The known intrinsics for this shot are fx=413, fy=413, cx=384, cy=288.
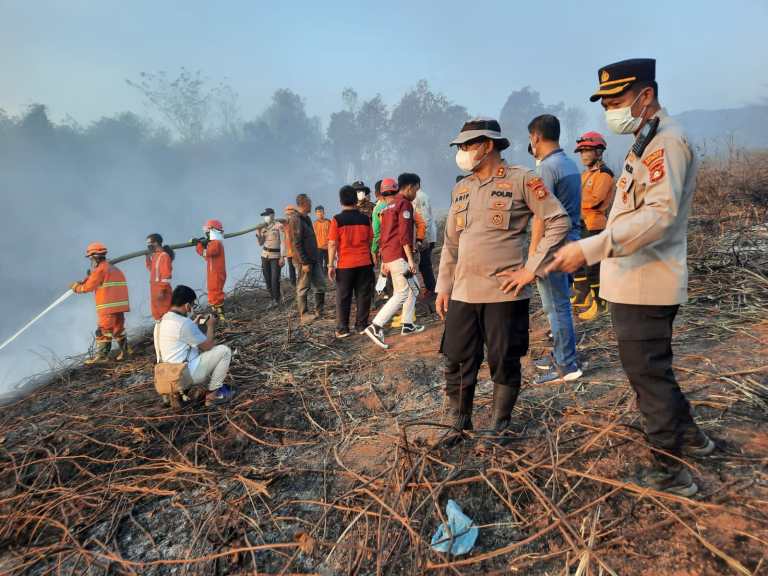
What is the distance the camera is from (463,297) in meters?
2.35

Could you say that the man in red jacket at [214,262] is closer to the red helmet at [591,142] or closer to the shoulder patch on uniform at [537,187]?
the red helmet at [591,142]

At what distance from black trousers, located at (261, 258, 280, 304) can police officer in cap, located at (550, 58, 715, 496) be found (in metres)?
7.18

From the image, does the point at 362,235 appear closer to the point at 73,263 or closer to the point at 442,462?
the point at 442,462

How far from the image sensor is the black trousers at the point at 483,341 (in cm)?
229

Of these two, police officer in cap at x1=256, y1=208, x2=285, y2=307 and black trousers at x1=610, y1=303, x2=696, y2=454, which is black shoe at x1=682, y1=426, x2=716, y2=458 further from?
police officer in cap at x1=256, y1=208, x2=285, y2=307

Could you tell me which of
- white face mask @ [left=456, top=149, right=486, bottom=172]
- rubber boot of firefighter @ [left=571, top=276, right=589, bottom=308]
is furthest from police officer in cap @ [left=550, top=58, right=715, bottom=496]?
rubber boot of firefighter @ [left=571, top=276, right=589, bottom=308]

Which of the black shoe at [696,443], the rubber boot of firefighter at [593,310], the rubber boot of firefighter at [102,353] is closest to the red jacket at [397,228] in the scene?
the rubber boot of firefighter at [593,310]

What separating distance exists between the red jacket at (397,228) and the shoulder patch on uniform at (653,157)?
139 inches

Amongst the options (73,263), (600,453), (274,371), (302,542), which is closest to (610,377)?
(600,453)

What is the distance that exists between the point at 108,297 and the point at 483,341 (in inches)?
245

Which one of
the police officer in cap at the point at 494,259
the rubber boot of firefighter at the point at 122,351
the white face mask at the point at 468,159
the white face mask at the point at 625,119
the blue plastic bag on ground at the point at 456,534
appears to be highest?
the white face mask at the point at 625,119

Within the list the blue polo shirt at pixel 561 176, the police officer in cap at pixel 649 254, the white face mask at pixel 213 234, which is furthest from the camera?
the white face mask at pixel 213 234

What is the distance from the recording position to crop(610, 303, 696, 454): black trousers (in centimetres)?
176

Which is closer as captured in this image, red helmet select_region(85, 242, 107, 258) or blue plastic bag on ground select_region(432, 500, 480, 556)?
blue plastic bag on ground select_region(432, 500, 480, 556)
